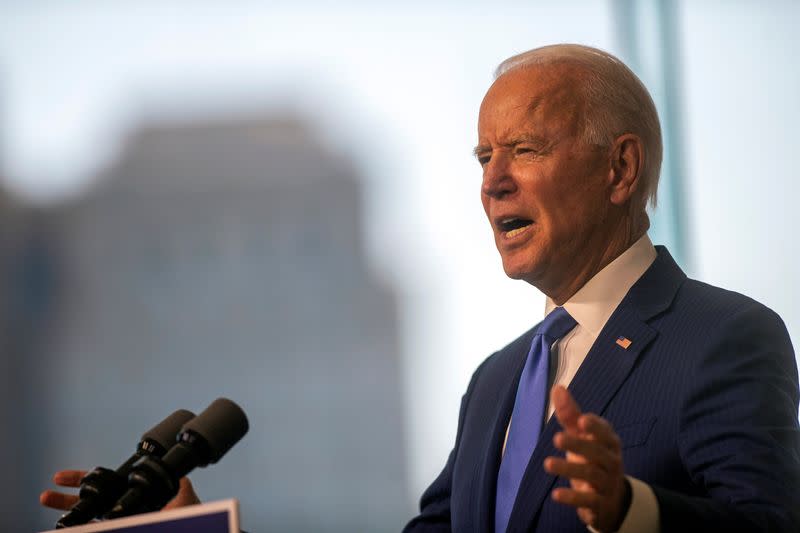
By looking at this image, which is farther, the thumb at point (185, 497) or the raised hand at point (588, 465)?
the thumb at point (185, 497)

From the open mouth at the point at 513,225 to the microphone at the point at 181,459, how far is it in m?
0.73

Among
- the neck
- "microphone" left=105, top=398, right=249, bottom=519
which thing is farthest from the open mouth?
"microphone" left=105, top=398, right=249, bottom=519

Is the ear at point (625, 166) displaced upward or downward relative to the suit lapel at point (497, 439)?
upward

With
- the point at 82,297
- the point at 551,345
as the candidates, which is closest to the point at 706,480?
the point at 551,345

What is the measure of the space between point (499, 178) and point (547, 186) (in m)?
0.10

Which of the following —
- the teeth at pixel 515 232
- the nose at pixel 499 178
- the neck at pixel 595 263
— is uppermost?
the nose at pixel 499 178

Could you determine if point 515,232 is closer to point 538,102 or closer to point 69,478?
point 538,102

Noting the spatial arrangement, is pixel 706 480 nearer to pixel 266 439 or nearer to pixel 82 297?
pixel 266 439

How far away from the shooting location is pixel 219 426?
4.95ft

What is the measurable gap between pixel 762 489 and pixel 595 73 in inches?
37.3

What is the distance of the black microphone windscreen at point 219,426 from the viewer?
1488 millimetres

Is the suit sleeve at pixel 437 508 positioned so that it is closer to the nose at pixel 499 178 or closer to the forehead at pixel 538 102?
the nose at pixel 499 178

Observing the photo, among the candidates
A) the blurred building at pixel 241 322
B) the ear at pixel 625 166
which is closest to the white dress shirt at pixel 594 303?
the ear at pixel 625 166

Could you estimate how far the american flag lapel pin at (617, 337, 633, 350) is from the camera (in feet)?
5.83
